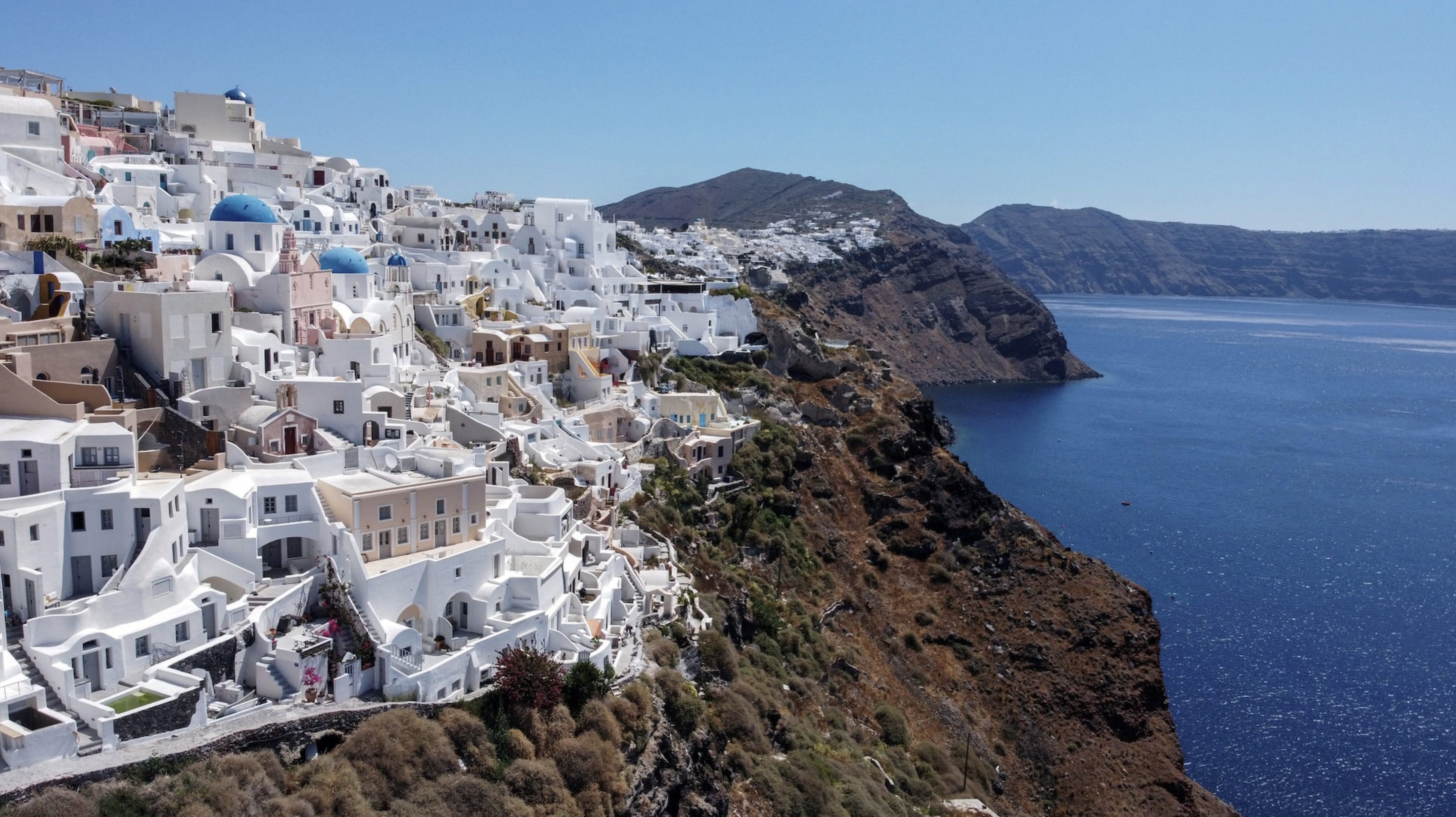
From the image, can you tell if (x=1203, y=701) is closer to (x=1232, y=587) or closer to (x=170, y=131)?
(x=1232, y=587)

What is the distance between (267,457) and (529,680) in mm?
8452

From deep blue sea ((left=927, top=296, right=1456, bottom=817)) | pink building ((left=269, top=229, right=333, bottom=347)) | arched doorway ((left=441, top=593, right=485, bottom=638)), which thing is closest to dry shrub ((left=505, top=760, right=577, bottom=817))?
arched doorway ((left=441, top=593, right=485, bottom=638))

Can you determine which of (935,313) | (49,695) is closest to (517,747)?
(49,695)

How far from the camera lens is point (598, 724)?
21750 millimetres

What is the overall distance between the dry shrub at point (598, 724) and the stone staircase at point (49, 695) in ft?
27.4

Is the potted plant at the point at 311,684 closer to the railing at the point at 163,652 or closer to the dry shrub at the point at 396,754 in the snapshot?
the dry shrub at the point at 396,754

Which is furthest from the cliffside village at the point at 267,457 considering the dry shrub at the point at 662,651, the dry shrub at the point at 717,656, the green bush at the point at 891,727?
the green bush at the point at 891,727

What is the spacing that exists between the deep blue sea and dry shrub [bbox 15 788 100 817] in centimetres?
3607

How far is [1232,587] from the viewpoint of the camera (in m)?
55.2

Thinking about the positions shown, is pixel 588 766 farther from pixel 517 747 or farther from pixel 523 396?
pixel 523 396

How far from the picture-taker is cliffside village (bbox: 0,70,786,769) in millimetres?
18453

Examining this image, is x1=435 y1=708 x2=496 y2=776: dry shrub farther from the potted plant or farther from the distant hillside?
the distant hillside

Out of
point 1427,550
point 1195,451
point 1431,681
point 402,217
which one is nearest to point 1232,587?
point 1431,681

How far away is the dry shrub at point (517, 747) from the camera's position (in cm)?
→ 2030
